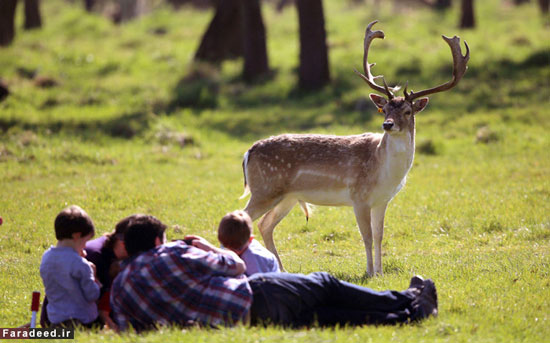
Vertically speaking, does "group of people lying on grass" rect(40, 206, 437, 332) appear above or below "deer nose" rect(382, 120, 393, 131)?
below

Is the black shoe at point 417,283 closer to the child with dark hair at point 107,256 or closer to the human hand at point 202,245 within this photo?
the human hand at point 202,245

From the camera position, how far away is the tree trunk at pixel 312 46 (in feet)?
62.8

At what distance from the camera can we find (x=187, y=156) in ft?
49.6

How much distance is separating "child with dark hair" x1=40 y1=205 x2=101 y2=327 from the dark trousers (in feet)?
4.33

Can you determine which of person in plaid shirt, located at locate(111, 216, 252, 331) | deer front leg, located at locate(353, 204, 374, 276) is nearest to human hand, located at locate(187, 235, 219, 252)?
person in plaid shirt, located at locate(111, 216, 252, 331)

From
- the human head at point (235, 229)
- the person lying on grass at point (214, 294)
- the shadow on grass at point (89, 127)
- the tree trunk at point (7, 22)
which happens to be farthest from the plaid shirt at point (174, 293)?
the tree trunk at point (7, 22)

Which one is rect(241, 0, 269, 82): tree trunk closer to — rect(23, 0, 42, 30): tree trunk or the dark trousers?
rect(23, 0, 42, 30): tree trunk

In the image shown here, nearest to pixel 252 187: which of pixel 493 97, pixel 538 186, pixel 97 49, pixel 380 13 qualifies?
pixel 538 186

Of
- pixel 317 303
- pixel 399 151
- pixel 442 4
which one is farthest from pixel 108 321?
pixel 442 4

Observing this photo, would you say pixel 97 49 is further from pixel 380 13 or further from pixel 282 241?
pixel 282 241

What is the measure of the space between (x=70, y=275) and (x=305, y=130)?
11255 mm

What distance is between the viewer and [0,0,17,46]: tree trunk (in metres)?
22.8

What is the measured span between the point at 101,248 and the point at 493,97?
14.3 m

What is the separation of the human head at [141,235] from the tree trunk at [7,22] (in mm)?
18911
